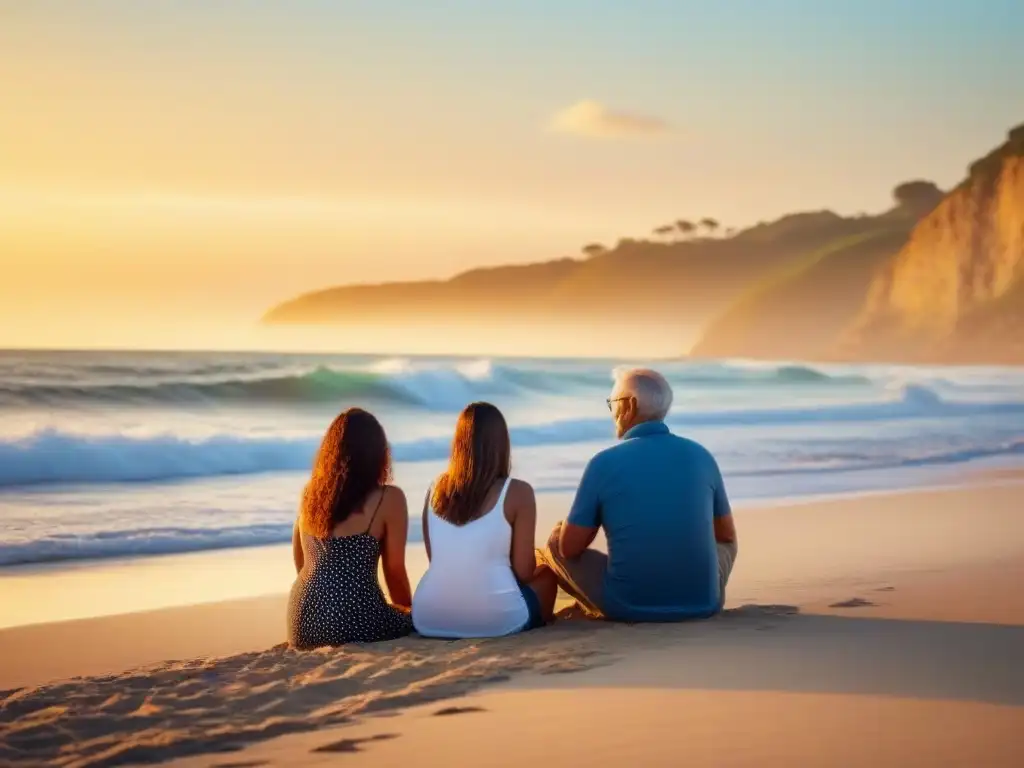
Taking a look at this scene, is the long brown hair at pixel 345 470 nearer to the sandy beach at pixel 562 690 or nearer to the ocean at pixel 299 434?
the sandy beach at pixel 562 690

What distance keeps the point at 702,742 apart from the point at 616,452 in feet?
5.45

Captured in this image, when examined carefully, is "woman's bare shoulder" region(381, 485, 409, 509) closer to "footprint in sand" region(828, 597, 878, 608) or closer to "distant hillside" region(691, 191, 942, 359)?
"footprint in sand" region(828, 597, 878, 608)

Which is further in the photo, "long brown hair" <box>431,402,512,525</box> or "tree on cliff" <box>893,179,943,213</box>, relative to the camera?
"tree on cliff" <box>893,179,943,213</box>

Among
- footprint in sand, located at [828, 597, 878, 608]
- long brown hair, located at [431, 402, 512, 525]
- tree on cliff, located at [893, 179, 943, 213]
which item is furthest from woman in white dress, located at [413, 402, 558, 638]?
tree on cliff, located at [893, 179, 943, 213]

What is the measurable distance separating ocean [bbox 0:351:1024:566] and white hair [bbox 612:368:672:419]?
3915 mm

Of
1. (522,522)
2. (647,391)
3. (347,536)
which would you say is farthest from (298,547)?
(647,391)

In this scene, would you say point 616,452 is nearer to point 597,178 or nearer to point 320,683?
point 320,683

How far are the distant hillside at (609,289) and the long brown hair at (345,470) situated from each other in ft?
101

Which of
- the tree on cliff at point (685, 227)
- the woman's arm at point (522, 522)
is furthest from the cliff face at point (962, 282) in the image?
the woman's arm at point (522, 522)

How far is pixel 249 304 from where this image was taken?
3372 centimetres

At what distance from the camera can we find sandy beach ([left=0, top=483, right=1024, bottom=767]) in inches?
137

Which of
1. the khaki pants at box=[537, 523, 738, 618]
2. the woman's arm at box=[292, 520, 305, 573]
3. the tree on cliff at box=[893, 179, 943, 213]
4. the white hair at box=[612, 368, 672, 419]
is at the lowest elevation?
the khaki pants at box=[537, 523, 738, 618]

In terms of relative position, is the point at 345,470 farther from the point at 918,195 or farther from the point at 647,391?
the point at 918,195

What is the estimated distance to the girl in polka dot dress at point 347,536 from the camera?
4.86 m
